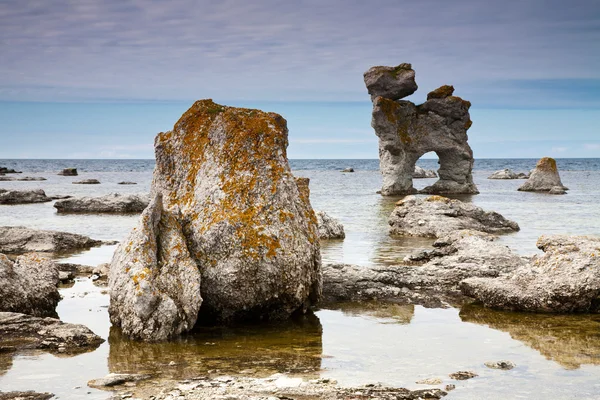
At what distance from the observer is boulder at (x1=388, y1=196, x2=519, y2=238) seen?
23.8m

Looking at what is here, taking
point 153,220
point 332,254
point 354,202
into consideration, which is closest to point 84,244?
point 332,254

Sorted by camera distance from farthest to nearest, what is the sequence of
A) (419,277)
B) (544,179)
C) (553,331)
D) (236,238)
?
(544,179) < (419,277) < (236,238) < (553,331)

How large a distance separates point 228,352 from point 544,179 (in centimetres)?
5188

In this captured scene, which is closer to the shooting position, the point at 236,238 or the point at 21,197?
the point at 236,238

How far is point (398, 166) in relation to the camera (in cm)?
5503

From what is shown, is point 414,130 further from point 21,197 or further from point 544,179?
point 21,197

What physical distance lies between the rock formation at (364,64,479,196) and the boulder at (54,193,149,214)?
2574cm

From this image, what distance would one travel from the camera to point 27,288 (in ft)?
35.2

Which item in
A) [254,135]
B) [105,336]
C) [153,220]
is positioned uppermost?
[254,135]

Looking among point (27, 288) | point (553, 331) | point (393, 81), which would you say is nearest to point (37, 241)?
point (27, 288)

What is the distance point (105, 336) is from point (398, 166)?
47155mm

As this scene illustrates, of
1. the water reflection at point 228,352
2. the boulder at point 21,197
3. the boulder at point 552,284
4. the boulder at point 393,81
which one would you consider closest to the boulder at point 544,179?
the boulder at point 393,81

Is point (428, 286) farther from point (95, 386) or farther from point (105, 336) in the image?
point (95, 386)

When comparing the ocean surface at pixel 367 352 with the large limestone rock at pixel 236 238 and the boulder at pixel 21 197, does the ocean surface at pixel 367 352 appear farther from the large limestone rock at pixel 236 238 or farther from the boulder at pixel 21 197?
the boulder at pixel 21 197
